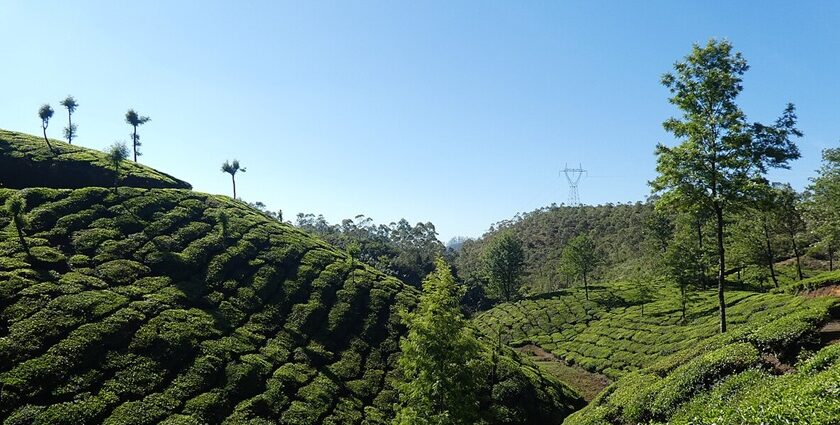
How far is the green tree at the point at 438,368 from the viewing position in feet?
80.5

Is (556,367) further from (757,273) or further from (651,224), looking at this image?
(651,224)

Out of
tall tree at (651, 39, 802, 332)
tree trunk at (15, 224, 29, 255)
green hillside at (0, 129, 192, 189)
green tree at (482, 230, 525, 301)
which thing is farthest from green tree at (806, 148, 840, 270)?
green hillside at (0, 129, 192, 189)

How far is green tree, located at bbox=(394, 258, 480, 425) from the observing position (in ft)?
80.5

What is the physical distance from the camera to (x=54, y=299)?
3734 centimetres

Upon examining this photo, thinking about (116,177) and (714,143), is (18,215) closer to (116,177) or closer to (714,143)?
(116,177)

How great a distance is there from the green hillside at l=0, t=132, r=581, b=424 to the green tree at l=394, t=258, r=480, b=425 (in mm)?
6008

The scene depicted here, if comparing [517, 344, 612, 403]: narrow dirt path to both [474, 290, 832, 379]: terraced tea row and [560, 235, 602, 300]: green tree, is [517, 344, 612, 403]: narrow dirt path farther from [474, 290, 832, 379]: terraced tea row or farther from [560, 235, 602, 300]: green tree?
[560, 235, 602, 300]: green tree

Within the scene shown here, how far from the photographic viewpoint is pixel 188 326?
39.6m

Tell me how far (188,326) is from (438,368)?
83.6ft

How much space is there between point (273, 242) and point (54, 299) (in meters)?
24.6

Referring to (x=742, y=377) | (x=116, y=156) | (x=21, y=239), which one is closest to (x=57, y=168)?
(x=116, y=156)

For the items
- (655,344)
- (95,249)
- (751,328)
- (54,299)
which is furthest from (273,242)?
(751,328)

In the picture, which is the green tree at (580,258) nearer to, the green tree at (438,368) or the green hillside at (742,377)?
the green hillside at (742,377)

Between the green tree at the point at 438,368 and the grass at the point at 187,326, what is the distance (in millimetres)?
13025
